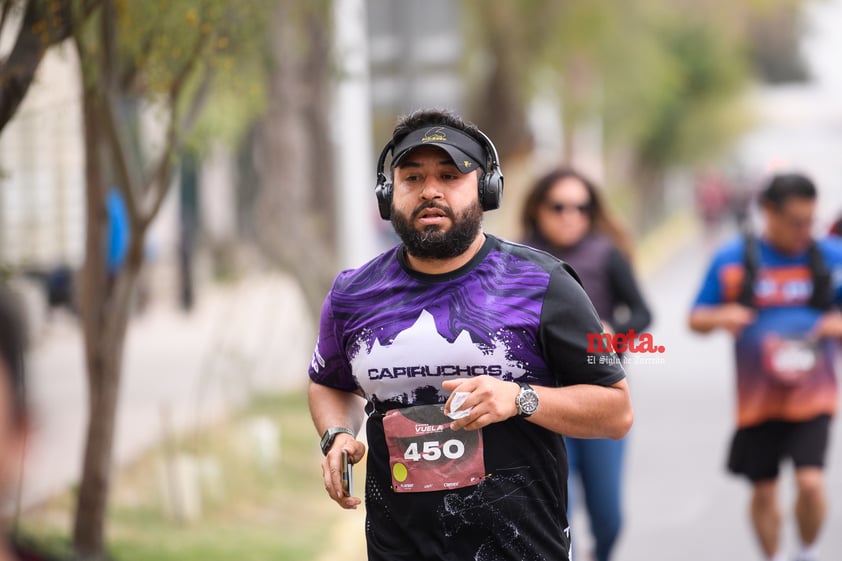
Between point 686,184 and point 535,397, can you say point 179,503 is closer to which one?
point 535,397

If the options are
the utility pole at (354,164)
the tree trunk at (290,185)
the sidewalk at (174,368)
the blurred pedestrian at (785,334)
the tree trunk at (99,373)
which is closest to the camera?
the blurred pedestrian at (785,334)

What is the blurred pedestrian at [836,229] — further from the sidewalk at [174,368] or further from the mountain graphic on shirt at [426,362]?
the mountain graphic on shirt at [426,362]

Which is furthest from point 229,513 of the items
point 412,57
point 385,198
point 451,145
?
point 451,145

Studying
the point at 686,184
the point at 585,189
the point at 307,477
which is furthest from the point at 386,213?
the point at 686,184

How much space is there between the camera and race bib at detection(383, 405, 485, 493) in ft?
11.4

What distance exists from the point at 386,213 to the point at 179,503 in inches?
192

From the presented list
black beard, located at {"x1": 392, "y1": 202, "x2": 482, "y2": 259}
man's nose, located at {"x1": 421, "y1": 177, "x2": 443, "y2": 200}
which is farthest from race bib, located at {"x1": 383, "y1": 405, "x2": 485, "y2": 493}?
man's nose, located at {"x1": 421, "y1": 177, "x2": 443, "y2": 200}

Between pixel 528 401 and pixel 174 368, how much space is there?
504 inches

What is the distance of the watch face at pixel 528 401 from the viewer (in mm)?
3344

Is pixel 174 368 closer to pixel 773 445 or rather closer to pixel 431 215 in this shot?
pixel 773 445

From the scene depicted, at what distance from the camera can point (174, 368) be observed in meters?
15.7

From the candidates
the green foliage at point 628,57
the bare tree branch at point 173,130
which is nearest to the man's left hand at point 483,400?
the bare tree branch at point 173,130

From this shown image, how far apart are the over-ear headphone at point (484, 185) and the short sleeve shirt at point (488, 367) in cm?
13

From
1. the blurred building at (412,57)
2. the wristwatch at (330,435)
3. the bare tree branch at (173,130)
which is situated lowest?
the wristwatch at (330,435)
